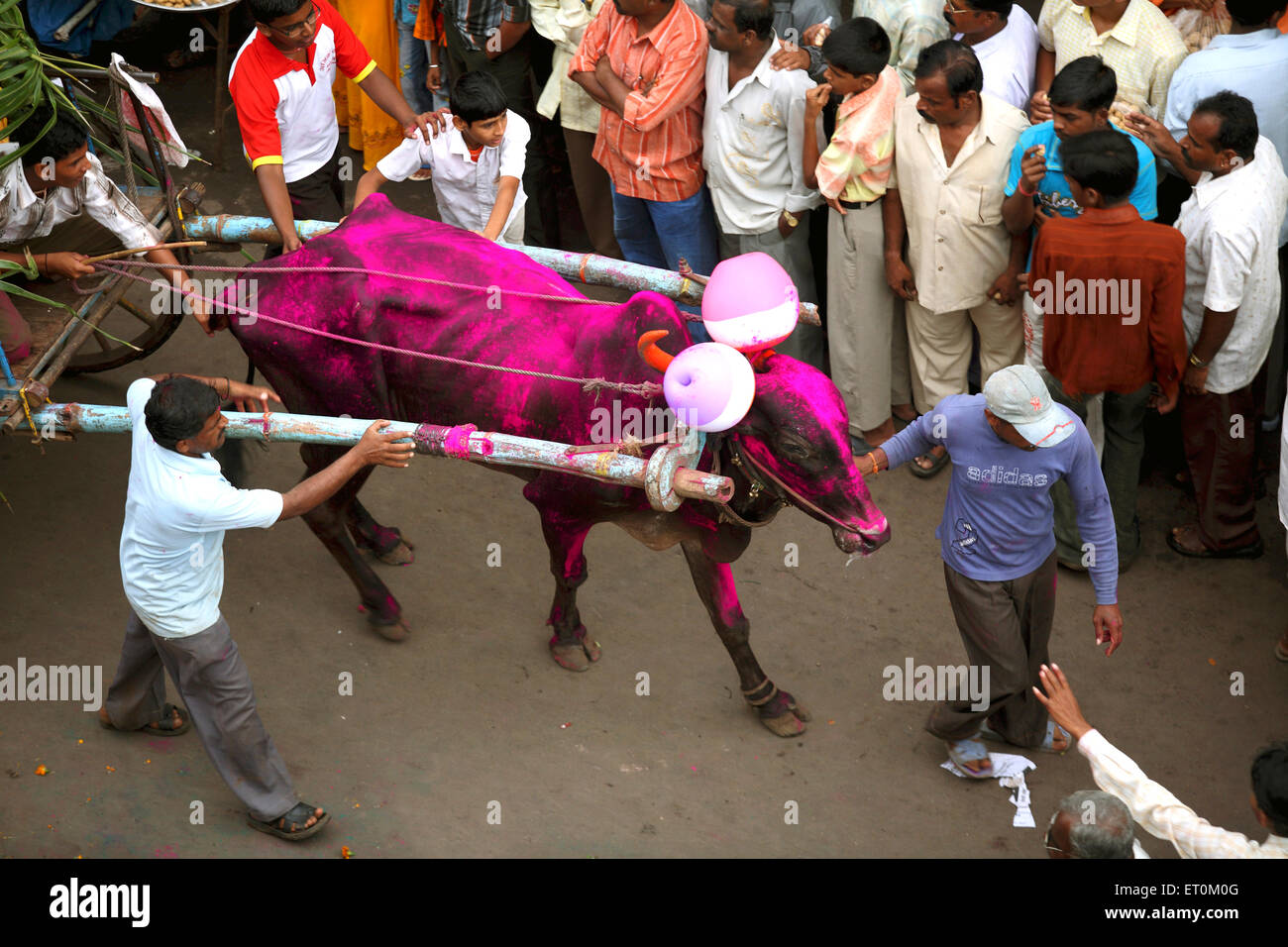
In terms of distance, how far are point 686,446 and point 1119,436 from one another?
7.84ft

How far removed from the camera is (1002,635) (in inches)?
188

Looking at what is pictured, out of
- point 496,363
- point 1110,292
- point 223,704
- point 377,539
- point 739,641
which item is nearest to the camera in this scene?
point 223,704

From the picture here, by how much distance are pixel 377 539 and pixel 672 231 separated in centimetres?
210

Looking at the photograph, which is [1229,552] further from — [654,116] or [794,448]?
[654,116]

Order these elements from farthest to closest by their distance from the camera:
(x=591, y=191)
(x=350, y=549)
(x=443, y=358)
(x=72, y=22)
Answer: (x=72, y=22) < (x=591, y=191) < (x=350, y=549) < (x=443, y=358)

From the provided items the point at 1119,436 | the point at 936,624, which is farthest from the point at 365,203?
the point at 1119,436

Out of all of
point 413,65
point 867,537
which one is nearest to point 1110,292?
point 867,537

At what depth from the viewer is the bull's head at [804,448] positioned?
4.26 meters

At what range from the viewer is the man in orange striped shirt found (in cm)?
629

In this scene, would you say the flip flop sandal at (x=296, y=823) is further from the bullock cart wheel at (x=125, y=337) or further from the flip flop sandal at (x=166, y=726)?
the bullock cart wheel at (x=125, y=337)

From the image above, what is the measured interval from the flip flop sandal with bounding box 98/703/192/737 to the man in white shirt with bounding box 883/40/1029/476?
3.47 m

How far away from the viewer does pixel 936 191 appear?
19.2ft

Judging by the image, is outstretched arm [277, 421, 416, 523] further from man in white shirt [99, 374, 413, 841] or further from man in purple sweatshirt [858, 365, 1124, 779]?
man in purple sweatshirt [858, 365, 1124, 779]

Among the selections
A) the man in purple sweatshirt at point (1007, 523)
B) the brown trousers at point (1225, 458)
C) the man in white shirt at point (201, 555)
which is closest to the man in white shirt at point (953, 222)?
the brown trousers at point (1225, 458)
